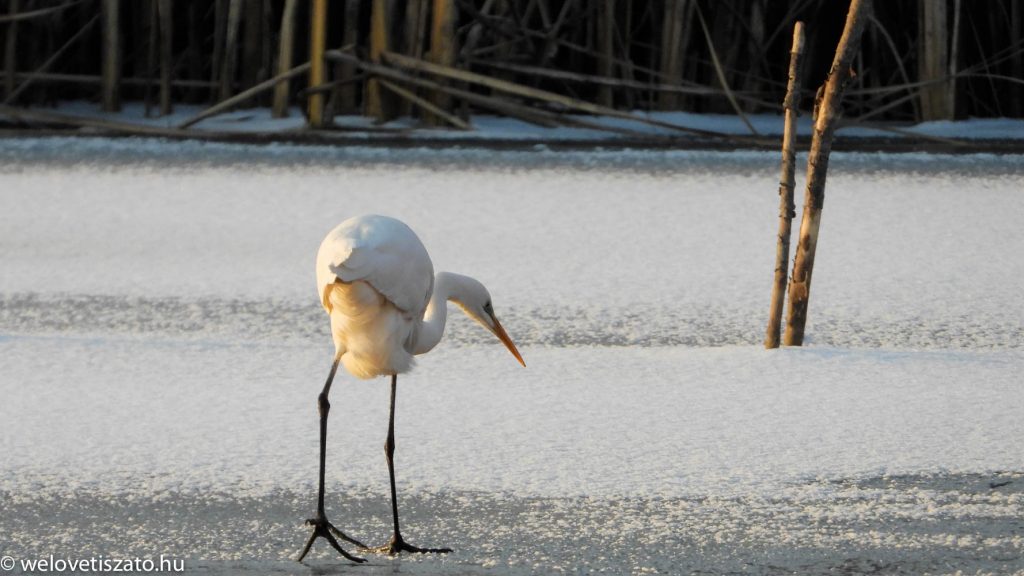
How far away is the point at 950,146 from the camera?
8836 millimetres

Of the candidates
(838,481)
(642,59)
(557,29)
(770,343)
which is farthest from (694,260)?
(642,59)

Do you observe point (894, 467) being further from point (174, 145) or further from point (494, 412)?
point (174, 145)

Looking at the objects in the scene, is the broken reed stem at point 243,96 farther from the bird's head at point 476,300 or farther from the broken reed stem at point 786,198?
the bird's head at point 476,300

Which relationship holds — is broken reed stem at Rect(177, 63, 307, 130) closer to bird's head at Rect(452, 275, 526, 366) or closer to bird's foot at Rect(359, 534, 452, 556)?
bird's head at Rect(452, 275, 526, 366)

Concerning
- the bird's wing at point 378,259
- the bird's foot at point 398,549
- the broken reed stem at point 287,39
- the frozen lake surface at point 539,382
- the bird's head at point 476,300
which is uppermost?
the broken reed stem at point 287,39

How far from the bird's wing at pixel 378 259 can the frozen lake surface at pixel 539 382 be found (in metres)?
0.49

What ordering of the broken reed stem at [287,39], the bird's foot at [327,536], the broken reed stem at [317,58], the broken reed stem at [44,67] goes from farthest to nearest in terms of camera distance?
the broken reed stem at [44,67] → the broken reed stem at [287,39] → the broken reed stem at [317,58] → the bird's foot at [327,536]

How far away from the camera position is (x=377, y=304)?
3.47 metres

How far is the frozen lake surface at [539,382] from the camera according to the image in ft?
11.0

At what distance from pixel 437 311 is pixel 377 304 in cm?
38

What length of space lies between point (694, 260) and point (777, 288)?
1.41m

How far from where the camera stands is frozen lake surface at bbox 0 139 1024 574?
3.34m

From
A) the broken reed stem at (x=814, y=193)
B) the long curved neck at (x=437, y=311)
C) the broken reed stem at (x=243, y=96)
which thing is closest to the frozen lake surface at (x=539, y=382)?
the broken reed stem at (x=814, y=193)

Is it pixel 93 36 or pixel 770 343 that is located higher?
pixel 93 36
